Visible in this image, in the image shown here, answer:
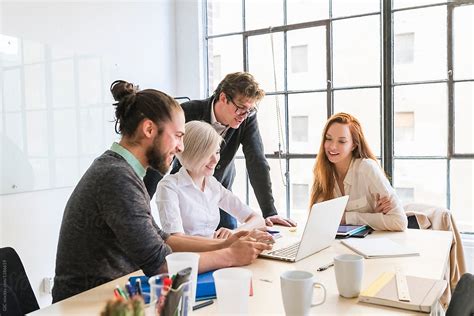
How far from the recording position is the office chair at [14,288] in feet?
4.21

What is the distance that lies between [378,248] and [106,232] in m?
0.93

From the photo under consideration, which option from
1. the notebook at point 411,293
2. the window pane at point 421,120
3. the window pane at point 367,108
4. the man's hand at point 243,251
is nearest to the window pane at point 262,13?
the window pane at point 367,108

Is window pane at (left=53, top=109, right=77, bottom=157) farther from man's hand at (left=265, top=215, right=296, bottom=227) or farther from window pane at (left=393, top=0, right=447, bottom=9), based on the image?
window pane at (left=393, top=0, right=447, bottom=9)

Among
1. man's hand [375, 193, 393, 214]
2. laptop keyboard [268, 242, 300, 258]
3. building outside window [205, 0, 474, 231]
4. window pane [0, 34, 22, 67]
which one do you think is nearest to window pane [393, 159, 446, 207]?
building outside window [205, 0, 474, 231]

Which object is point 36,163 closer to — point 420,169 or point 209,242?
point 209,242

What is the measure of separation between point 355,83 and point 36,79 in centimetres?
210

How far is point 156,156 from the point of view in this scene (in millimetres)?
1338

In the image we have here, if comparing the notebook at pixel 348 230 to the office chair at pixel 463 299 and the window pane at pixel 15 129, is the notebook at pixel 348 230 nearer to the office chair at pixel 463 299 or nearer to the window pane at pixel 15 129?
the office chair at pixel 463 299

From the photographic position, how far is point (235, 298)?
899 millimetres

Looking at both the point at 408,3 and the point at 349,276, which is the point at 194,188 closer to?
the point at 349,276

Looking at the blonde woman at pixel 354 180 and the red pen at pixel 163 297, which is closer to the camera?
the red pen at pixel 163 297

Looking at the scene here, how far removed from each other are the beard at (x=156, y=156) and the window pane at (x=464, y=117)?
7.25 ft

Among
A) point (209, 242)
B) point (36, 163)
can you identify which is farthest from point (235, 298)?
point (36, 163)

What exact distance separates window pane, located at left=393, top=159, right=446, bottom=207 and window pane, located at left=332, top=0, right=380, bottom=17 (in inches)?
43.0
